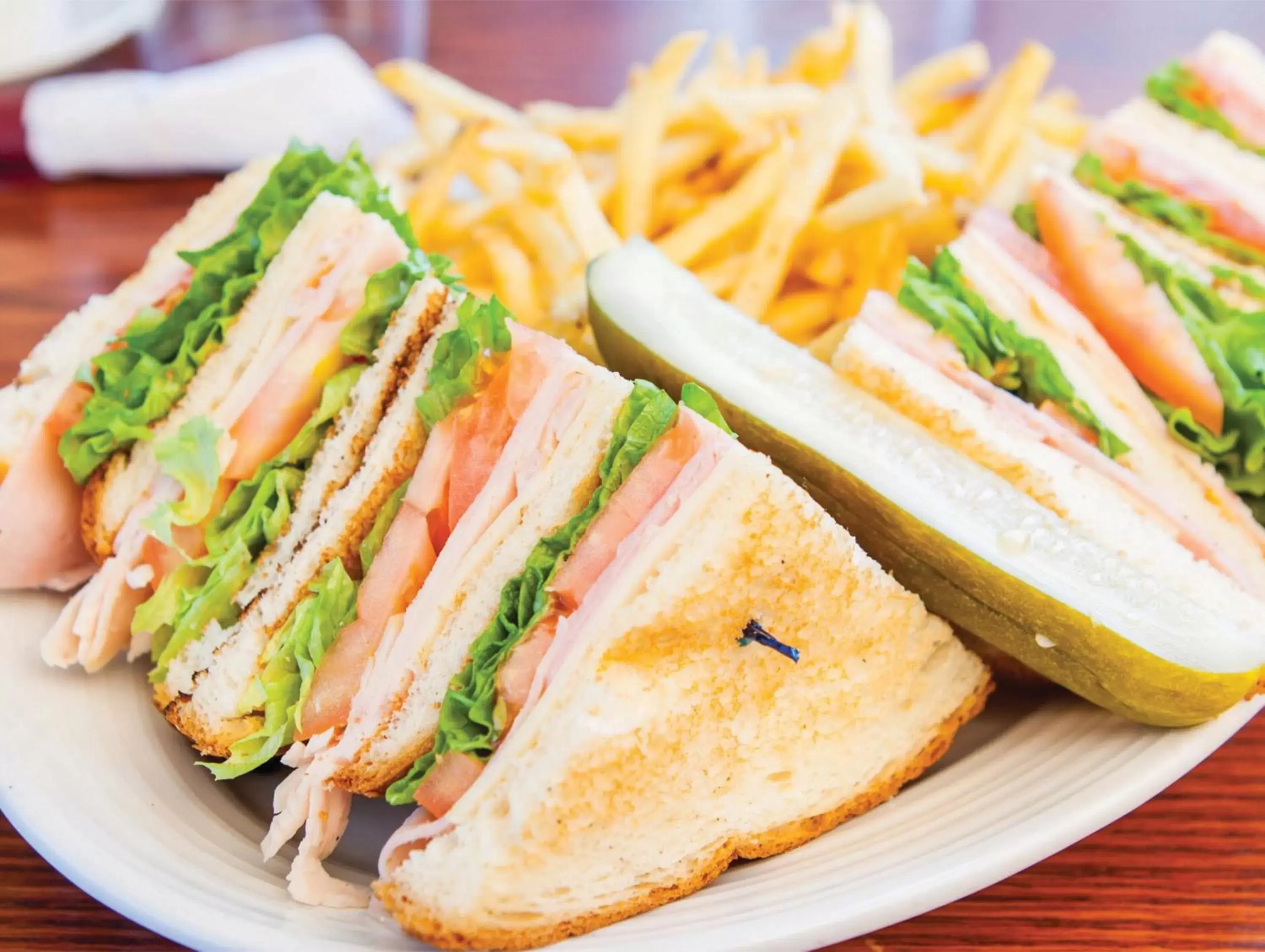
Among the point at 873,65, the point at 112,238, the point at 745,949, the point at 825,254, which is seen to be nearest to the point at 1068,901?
the point at 745,949

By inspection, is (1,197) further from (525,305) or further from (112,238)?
(525,305)

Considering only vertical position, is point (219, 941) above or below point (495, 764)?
below

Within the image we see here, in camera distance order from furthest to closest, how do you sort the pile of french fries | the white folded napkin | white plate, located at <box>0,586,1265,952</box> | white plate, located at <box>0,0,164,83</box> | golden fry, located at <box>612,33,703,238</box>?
white plate, located at <box>0,0,164,83</box>
the white folded napkin
golden fry, located at <box>612,33,703,238</box>
the pile of french fries
white plate, located at <box>0,586,1265,952</box>

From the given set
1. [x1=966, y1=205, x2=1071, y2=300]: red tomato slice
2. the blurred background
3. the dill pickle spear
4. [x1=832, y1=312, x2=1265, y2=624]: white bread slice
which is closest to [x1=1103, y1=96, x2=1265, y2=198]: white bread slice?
[x1=966, y1=205, x2=1071, y2=300]: red tomato slice

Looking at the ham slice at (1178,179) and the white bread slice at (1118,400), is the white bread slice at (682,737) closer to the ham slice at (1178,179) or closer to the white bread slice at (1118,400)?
the white bread slice at (1118,400)

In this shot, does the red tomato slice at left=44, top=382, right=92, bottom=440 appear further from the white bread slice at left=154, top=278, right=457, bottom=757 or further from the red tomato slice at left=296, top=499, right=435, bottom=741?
the red tomato slice at left=296, top=499, right=435, bottom=741

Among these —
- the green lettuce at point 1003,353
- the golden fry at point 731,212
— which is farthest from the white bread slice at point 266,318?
the green lettuce at point 1003,353
